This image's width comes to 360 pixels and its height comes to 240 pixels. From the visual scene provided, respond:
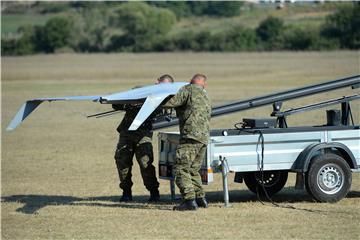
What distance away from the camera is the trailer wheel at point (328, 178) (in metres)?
13.6

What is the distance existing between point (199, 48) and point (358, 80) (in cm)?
7060

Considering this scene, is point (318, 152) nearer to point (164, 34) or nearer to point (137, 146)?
point (137, 146)

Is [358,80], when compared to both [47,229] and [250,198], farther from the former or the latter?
[47,229]

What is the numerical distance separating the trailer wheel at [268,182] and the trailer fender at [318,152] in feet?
3.98

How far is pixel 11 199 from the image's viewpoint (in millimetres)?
15961

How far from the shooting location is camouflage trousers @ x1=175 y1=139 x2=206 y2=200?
13234 millimetres

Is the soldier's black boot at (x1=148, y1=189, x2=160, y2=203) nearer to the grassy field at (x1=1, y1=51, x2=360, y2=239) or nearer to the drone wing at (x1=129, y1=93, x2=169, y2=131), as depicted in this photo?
the grassy field at (x1=1, y1=51, x2=360, y2=239)

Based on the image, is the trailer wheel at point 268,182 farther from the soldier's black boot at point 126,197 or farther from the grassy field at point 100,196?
the soldier's black boot at point 126,197

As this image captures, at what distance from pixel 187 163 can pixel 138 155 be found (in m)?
1.39

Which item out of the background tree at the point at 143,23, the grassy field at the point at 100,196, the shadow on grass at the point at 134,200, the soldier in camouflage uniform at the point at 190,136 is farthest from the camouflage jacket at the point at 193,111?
the background tree at the point at 143,23

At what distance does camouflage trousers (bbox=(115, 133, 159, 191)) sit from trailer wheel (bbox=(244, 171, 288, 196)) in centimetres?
152

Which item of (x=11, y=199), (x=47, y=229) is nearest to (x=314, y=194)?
(x=47, y=229)

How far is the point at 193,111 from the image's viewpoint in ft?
43.4

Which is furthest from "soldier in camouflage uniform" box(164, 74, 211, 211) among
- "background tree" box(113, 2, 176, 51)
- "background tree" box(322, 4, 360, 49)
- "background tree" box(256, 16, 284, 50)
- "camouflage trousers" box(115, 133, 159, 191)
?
"background tree" box(113, 2, 176, 51)
